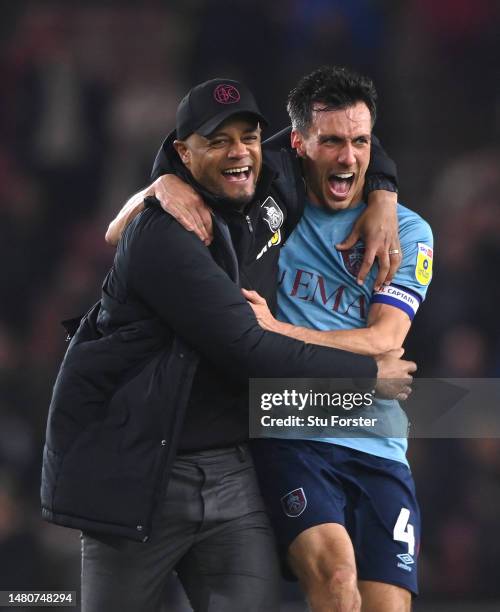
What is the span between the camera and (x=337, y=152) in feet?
11.0

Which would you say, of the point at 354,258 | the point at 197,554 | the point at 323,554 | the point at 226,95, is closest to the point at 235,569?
the point at 197,554

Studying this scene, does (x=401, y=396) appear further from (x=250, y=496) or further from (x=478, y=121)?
(x=478, y=121)

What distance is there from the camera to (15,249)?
5.99 m

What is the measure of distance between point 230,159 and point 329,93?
1.89 ft

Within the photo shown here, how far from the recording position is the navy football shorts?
10.1 feet

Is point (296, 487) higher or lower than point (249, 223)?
lower

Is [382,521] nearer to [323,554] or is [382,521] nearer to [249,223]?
[323,554]

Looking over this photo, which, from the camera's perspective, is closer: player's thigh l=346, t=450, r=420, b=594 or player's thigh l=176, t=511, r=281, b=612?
player's thigh l=176, t=511, r=281, b=612

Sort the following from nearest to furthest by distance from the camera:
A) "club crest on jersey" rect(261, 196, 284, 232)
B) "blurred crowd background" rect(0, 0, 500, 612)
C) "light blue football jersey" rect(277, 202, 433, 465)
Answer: "club crest on jersey" rect(261, 196, 284, 232) < "light blue football jersey" rect(277, 202, 433, 465) < "blurred crowd background" rect(0, 0, 500, 612)

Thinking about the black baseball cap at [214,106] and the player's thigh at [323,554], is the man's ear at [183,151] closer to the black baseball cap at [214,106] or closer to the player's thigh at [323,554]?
the black baseball cap at [214,106]

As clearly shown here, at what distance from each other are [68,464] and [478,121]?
14.4ft

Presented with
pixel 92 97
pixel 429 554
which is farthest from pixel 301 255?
pixel 92 97

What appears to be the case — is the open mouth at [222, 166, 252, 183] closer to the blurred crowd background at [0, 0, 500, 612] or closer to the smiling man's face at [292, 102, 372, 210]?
the smiling man's face at [292, 102, 372, 210]

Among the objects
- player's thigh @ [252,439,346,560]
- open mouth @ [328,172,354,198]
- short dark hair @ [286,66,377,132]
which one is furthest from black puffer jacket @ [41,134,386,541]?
short dark hair @ [286,66,377,132]
